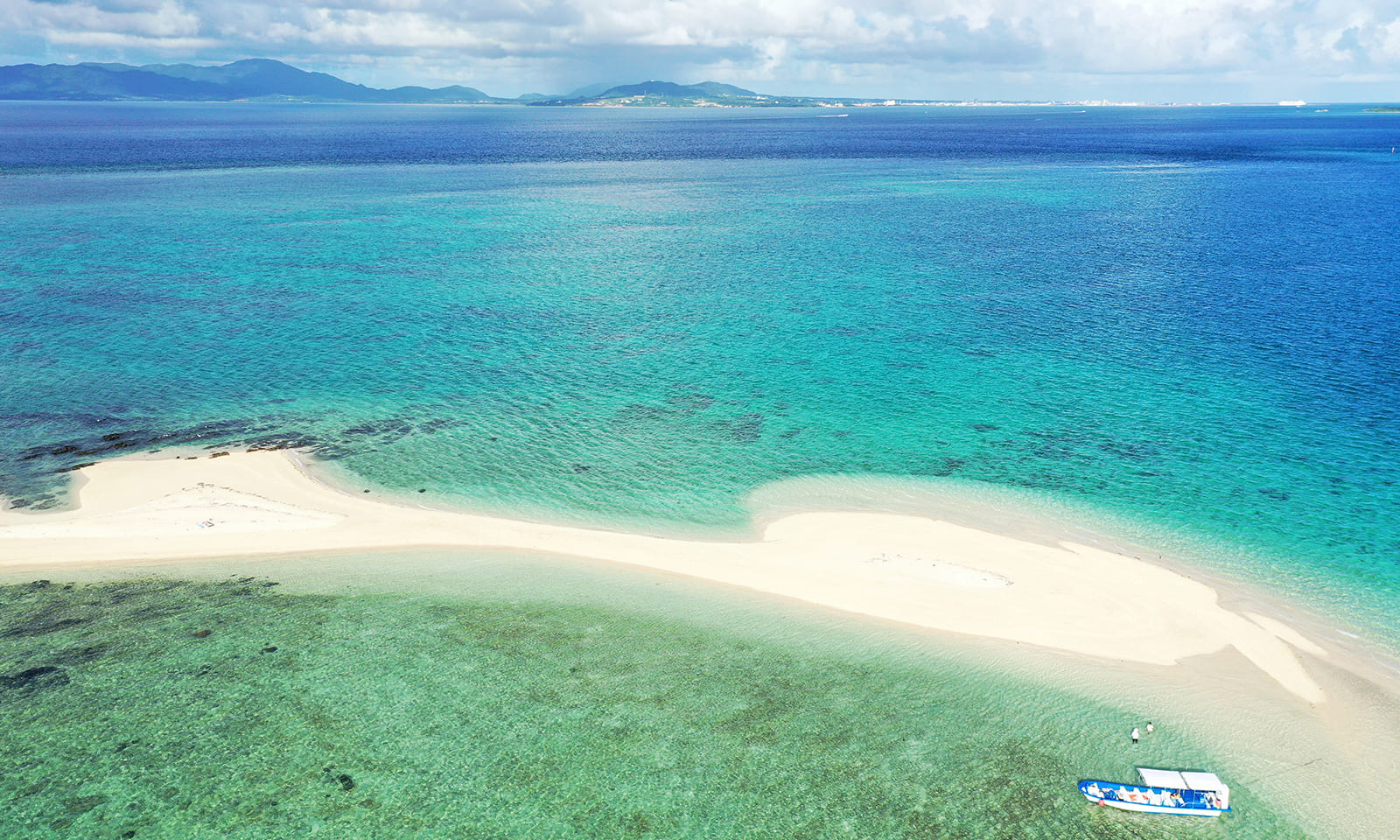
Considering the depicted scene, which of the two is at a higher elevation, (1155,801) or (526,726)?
(1155,801)

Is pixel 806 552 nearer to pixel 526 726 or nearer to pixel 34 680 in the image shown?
pixel 526 726

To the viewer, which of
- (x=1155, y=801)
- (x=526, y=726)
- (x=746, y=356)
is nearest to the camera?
(x=1155, y=801)

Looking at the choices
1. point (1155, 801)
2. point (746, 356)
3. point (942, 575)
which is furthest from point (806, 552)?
point (746, 356)

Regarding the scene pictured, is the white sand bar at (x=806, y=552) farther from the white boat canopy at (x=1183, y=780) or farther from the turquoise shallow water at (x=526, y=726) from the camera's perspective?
the white boat canopy at (x=1183, y=780)

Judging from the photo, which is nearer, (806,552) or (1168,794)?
(1168,794)

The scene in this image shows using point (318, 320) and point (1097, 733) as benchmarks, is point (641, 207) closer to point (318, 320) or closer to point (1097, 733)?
point (318, 320)

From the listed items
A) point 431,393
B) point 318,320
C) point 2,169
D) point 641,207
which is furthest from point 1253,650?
point 2,169

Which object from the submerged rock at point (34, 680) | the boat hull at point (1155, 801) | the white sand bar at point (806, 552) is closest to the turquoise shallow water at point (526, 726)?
the submerged rock at point (34, 680)
